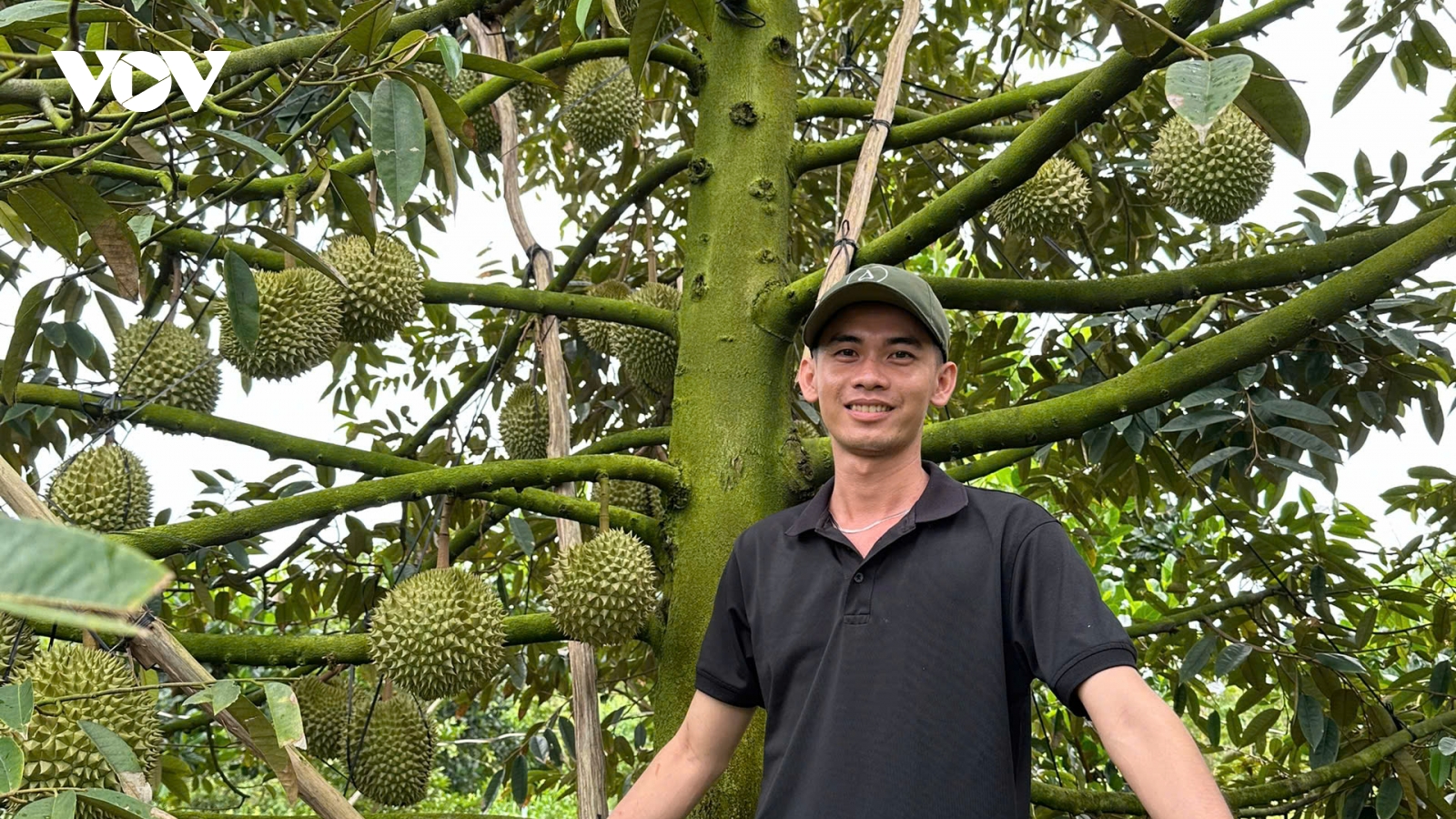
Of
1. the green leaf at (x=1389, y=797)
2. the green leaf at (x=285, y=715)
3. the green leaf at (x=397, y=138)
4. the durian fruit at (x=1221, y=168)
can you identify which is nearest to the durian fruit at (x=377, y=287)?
the green leaf at (x=397, y=138)

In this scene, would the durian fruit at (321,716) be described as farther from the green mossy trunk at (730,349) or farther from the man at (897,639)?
the man at (897,639)

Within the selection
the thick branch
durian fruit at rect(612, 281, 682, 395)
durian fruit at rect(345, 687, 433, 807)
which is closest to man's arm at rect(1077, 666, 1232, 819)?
the thick branch

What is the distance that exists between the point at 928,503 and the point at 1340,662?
1091 mm

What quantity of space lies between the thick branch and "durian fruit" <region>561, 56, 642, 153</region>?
586mm

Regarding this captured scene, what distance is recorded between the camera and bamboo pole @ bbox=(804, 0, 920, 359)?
210 cm

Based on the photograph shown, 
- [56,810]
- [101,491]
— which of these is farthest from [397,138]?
[101,491]

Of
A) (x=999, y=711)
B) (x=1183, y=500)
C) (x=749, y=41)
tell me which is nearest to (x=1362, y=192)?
(x=1183, y=500)

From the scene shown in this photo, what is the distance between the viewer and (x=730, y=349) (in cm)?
233

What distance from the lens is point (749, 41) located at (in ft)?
8.48

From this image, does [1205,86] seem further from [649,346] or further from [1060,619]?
[649,346]

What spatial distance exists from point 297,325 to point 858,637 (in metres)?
1.09

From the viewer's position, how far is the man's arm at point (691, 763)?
70.7 inches

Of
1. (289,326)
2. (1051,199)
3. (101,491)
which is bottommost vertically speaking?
(101,491)

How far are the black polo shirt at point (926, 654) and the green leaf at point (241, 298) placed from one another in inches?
30.9
